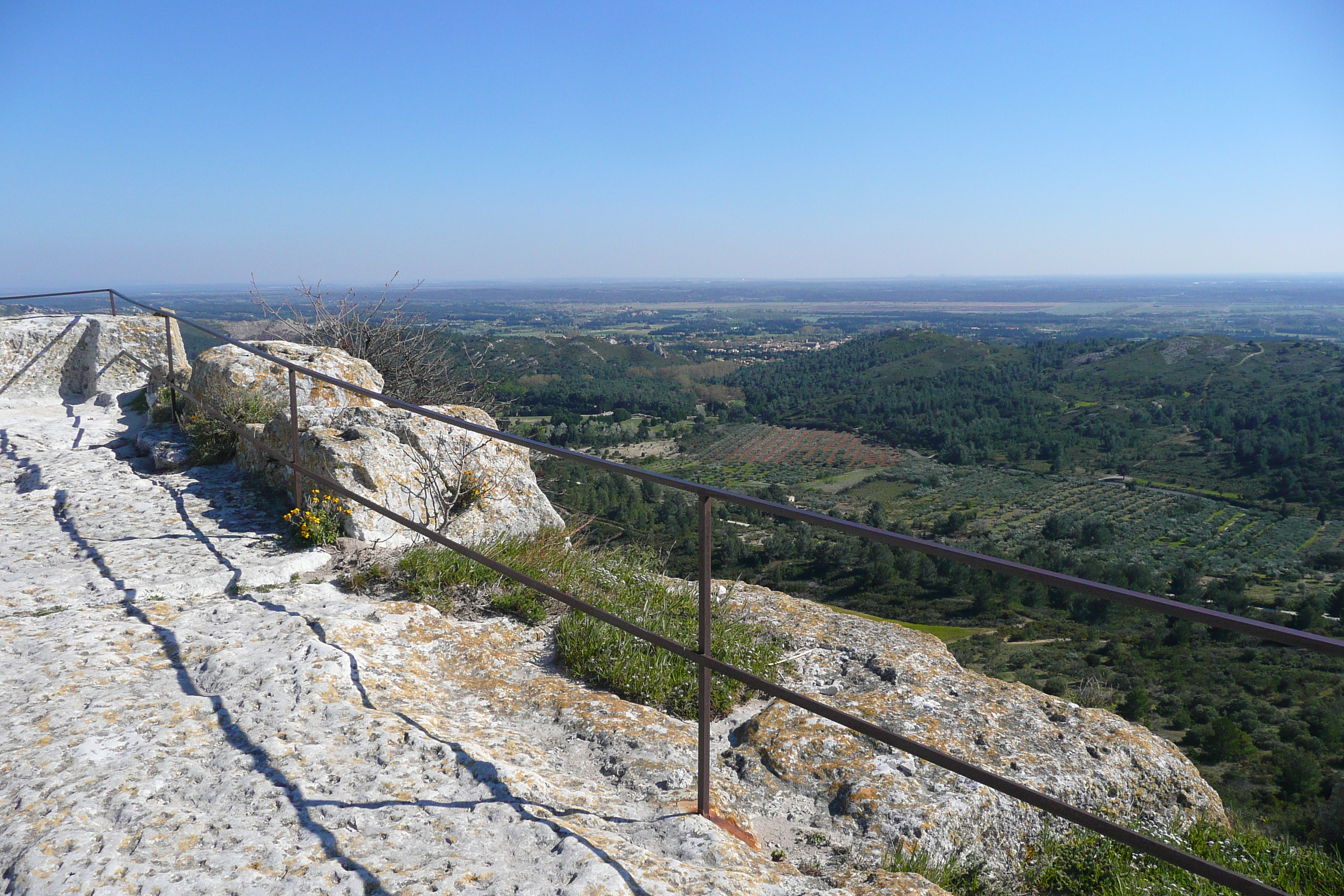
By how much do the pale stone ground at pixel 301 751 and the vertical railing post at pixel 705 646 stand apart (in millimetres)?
84

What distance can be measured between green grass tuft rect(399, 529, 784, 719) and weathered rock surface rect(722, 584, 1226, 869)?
326 mm

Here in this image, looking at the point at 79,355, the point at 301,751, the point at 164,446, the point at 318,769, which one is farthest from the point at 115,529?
the point at 79,355

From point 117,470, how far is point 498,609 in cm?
393

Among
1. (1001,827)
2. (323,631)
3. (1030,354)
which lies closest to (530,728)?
(323,631)

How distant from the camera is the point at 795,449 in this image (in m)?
86.1

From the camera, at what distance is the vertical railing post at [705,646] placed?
7.89 ft

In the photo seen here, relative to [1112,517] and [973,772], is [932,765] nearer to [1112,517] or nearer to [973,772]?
[973,772]

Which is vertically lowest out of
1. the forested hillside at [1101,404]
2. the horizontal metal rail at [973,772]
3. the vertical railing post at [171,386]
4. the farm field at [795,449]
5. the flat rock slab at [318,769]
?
the farm field at [795,449]

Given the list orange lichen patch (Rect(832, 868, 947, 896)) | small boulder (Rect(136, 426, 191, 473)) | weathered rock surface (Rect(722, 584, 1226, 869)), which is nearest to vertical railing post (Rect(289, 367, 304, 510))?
small boulder (Rect(136, 426, 191, 473))

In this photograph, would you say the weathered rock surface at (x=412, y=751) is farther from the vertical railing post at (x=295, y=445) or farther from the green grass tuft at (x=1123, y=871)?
the vertical railing post at (x=295, y=445)

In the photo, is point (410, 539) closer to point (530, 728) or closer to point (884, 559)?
point (530, 728)

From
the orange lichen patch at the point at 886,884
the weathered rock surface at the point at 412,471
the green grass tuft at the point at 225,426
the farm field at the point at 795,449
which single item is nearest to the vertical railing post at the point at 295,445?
the weathered rock surface at the point at 412,471

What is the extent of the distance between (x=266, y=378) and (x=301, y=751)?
5064mm

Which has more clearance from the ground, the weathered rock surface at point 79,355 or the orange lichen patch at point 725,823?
the weathered rock surface at point 79,355
